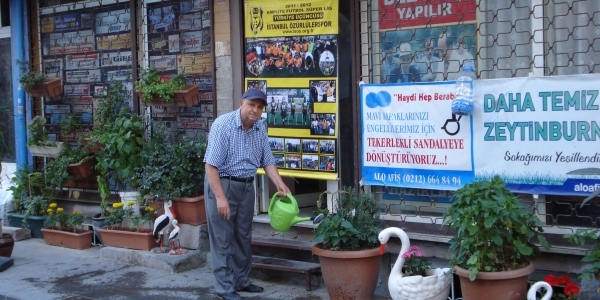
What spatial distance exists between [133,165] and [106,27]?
7.01ft

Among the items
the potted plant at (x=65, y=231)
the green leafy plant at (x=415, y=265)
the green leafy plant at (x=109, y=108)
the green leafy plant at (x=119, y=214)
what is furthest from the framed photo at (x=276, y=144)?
the potted plant at (x=65, y=231)

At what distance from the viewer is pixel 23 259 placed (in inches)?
323

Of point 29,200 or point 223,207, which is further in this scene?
point 29,200

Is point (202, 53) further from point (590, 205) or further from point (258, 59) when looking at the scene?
point (590, 205)

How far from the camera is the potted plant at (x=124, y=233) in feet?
25.7

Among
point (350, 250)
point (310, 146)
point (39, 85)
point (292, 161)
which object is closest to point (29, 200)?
point (39, 85)

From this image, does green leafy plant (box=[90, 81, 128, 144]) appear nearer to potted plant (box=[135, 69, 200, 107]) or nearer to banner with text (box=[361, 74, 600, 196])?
potted plant (box=[135, 69, 200, 107])

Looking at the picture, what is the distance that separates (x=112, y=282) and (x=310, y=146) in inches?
101

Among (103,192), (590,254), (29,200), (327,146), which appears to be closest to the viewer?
(590,254)

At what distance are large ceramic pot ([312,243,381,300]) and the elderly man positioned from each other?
79 centimetres

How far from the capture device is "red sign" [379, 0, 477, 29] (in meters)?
6.06

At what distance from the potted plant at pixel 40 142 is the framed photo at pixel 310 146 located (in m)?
4.01

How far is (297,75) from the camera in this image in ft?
23.3

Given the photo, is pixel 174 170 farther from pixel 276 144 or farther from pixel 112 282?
pixel 112 282
